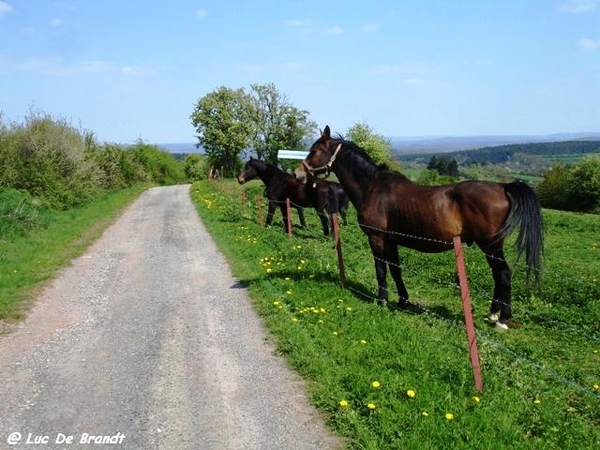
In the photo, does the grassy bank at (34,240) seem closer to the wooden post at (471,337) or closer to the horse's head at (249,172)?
the horse's head at (249,172)

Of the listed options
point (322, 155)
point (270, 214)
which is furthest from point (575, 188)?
point (322, 155)

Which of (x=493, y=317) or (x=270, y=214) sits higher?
(x=270, y=214)

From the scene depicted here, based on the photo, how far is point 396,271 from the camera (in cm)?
849

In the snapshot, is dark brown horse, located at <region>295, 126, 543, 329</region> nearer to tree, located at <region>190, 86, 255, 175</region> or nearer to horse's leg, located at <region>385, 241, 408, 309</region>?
horse's leg, located at <region>385, 241, 408, 309</region>

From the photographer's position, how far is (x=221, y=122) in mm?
71375

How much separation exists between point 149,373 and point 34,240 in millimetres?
11055

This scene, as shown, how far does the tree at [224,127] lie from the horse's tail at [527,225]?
199 feet

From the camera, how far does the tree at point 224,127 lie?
69062mm

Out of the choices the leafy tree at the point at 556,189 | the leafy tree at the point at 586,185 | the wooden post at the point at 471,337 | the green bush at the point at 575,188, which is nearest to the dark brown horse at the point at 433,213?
the wooden post at the point at 471,337

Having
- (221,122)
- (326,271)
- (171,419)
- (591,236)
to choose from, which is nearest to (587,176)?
(591,236)

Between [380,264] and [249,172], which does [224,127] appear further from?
[380,264]

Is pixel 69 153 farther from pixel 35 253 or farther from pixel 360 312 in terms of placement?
pixel 360 312

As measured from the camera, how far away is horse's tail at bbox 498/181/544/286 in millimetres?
7316

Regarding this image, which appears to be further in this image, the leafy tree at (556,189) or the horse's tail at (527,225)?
the leafy tree at (556,189)
